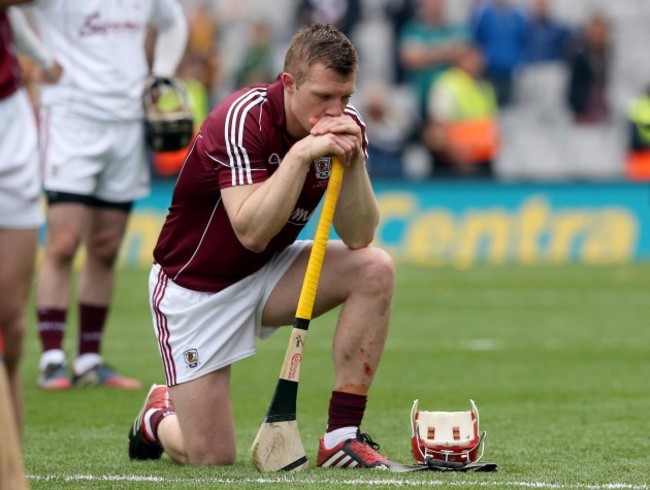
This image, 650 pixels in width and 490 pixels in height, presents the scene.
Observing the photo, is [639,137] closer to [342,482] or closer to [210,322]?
[210,322]

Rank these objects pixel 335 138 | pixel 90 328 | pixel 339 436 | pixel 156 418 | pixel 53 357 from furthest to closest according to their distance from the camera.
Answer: pixel 90 328, pixel 53 357, pixel 156 418, pixel 339 436, pixel 335 138

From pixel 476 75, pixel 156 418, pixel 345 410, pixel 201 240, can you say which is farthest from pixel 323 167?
pixel 476 75

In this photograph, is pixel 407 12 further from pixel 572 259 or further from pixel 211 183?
pixel 211 183

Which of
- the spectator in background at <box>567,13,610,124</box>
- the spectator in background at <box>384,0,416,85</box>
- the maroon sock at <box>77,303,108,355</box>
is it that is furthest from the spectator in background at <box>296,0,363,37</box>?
the maroon sock at <box>77,303,108,355</box>

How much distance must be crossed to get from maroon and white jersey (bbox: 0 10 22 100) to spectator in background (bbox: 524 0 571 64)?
1494cm

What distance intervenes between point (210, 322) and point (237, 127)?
0.77 m

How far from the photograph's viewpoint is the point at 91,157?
26.1ft

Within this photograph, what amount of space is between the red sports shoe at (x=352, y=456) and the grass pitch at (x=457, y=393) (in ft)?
0.26

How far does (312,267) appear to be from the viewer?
16.7 feet

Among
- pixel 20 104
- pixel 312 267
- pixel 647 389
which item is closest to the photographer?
pixel 20 104

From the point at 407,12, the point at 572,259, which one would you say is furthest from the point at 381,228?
the point at 407,12

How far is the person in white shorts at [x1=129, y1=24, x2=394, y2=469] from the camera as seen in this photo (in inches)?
195

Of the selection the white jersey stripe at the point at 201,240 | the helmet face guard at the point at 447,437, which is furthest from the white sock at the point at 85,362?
the helmet face guard at the point at 447,437

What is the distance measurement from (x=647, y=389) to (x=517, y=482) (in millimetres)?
2894
